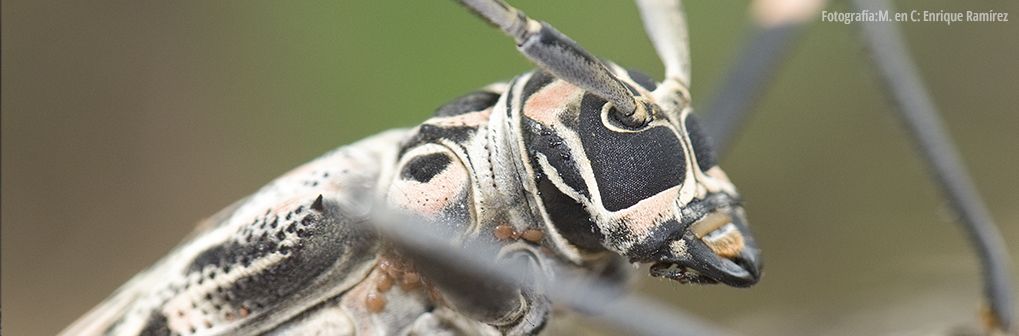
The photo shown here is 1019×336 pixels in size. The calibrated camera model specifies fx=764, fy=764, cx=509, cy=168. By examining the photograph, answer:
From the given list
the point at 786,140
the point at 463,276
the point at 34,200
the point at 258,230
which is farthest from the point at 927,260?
the point at 34,200

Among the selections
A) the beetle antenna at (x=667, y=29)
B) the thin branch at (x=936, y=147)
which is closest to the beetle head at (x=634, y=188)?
the beetle antenna at (x=667, y=29)

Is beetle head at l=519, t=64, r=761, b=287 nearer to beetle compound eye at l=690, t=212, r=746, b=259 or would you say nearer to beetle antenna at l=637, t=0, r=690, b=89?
beetle compound eye at l=690, t=212, r=746, b=259

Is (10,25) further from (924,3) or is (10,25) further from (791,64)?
(924,3)

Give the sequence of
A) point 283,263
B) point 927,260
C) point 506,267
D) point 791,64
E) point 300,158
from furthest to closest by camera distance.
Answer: point 300,158
point 791,64
point 927,260
point 283,263
point 506,267

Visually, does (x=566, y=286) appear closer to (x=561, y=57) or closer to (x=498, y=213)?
(x=498, y=213)

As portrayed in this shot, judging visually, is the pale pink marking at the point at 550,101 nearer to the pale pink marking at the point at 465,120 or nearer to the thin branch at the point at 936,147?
the pale pink marking at the point at 465,120

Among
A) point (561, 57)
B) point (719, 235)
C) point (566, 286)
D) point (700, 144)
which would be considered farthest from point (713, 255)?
point (561, 57)
